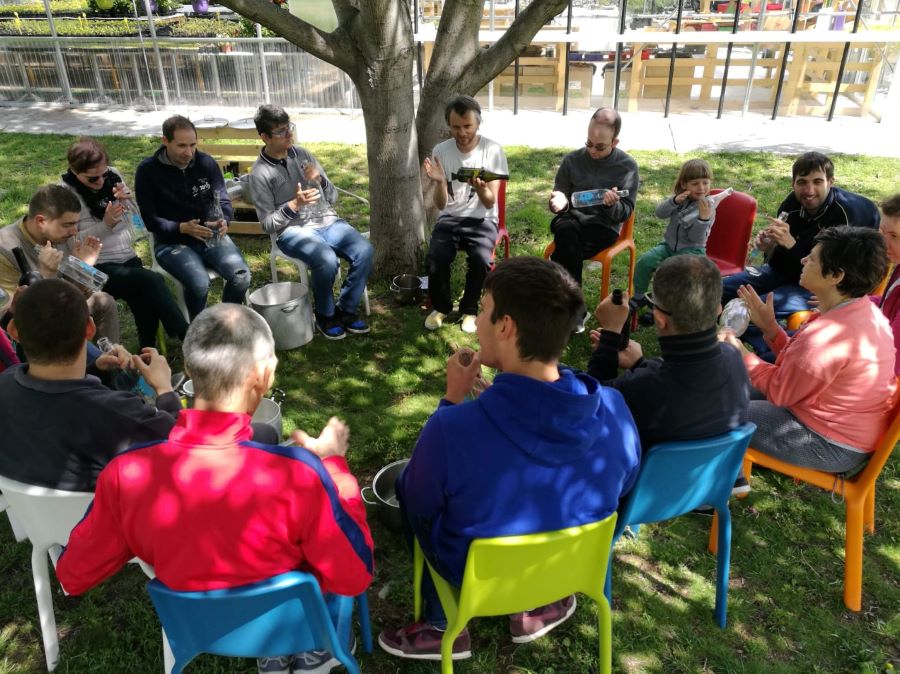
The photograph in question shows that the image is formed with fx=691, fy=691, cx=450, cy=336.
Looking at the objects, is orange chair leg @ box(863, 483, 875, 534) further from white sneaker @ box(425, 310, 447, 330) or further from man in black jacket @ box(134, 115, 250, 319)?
man in black jacket @ box(134, 115, 250, 319)

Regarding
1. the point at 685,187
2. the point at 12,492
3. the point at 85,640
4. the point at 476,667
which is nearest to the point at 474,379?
the point at 476,667

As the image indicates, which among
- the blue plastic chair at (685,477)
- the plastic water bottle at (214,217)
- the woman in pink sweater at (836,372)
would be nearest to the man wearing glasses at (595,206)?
the woman in pink sweater at (836,372)

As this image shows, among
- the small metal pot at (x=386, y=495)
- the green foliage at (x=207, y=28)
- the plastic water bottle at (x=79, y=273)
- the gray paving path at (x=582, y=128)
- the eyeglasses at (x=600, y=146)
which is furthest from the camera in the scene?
the green foliage at (x=207, y=28)

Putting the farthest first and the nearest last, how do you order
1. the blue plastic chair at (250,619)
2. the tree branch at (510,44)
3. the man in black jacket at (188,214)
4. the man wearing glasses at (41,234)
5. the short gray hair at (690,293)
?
1. the tree branch at (510,44)
2. the man in black jacket at (188,214)
3. the man wearing glasses at (41,234)
4. the short gray hair at (690,293)
5. the blue plastic chair at (250,619)

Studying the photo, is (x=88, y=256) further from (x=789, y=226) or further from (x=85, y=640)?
(x=789, y=226)

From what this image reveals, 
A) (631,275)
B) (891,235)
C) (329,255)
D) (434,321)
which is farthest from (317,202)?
(891,235)

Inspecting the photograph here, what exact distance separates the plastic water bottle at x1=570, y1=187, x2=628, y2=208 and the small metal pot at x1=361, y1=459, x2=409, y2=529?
8.52 ft

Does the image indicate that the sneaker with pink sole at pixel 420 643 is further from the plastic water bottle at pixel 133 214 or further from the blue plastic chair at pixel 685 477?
the plastic water bottle at pixel 133 214

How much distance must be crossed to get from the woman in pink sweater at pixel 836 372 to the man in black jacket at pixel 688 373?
0.49 m

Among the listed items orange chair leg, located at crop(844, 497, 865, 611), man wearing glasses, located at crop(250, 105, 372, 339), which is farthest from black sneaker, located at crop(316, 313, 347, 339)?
orange chair leg, located at crop(844, 497, 865, 611)

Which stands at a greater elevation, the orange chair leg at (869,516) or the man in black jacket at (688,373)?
the man in black jacket at (688,373)

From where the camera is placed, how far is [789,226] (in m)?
4.54

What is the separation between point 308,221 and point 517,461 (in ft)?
11.9

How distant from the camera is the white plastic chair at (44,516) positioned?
7.47 feet
